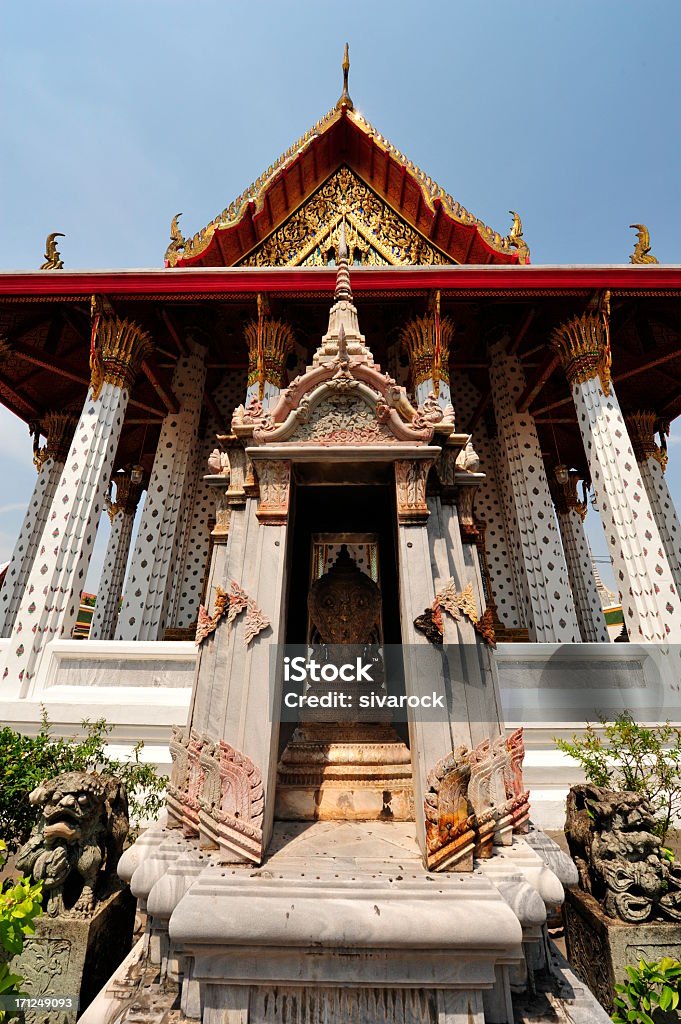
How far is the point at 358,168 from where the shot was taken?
1002 centimetres

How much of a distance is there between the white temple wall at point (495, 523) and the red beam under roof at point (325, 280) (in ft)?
9.57

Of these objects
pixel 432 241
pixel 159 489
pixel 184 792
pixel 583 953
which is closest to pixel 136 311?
pixel 159 489

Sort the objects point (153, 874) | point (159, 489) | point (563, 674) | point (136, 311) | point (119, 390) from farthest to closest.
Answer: point (159, 489), point (136, 311), point (119, 390), point (563, 674), point (153, 874)

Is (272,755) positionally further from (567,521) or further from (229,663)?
(567,521)

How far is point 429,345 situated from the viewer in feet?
24.4

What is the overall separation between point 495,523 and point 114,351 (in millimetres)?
7822

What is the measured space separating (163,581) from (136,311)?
461 centimetres

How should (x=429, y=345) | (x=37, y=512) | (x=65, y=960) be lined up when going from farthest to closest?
(x=37, y=512) → (x=429, y=345) → (x=65, y=960)

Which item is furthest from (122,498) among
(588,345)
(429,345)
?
(588,345)

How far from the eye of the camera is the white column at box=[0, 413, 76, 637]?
9477 mm

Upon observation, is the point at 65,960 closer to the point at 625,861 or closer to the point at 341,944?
the point at 341,944

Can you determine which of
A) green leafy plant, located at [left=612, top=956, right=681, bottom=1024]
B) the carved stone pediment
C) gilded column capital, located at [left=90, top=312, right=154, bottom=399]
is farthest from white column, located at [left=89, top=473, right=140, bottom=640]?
green leafy plant, located at [left=612, top=956, right=681, bottom=1024]

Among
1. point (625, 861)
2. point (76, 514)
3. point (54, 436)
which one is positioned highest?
point (54, 436)

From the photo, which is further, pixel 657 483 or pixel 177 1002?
pixel 657 483
